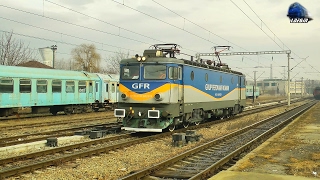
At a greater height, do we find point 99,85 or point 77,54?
point 77,54

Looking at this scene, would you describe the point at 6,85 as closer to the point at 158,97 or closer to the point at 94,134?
the point at 94,134

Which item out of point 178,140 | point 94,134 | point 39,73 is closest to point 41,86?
point 39,73

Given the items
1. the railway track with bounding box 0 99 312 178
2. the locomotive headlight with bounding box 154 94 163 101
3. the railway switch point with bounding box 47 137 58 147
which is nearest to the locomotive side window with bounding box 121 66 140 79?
the locomotive headlight with bounding box 154 94 163 101

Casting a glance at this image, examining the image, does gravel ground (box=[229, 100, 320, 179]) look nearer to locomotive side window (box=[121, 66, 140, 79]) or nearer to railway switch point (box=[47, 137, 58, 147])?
locomotive side window (box=[121, 66, 140, 79])

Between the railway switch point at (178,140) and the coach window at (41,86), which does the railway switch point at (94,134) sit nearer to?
the railway switch point at (178,140)

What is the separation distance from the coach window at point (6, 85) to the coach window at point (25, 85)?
0.83 m

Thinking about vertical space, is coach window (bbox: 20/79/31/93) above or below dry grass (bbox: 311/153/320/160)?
above

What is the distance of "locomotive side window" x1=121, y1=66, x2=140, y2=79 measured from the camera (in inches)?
639

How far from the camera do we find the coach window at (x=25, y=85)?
2334 cm

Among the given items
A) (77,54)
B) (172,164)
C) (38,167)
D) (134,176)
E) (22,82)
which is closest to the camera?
(134,176)

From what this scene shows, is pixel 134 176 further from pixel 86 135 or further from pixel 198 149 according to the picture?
pixel 86 135

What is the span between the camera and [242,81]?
2817cm

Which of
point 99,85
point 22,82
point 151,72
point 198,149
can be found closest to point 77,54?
point 99,85

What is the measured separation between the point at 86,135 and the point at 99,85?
54.3 ft
